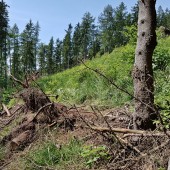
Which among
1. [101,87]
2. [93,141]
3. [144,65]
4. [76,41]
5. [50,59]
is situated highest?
[76,41]

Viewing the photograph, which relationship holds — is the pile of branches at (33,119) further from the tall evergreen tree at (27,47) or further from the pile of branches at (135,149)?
the tall evergreen tree at (27,47)

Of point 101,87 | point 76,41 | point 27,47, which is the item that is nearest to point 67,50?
point 76,41

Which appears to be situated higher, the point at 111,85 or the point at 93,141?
the point at 111,85

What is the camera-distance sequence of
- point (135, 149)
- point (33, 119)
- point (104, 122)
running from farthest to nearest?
1. point (33, 119)
2. point (104, 122)
3. point (135, 149)

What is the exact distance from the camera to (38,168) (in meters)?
4.43

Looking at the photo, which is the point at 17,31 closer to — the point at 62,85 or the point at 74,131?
the point at 62,85

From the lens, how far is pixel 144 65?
14.4 feet

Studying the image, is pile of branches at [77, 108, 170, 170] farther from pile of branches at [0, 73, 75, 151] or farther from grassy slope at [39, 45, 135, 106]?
grassy slope at [39, 45, 135, 106]

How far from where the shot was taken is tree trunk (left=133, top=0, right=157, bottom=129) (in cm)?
434

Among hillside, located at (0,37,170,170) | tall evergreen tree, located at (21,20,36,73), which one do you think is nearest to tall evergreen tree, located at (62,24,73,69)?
tall evergreen tree, located at (21,20,36,73)

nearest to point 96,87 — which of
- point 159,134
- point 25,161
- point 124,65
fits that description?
point 124,65

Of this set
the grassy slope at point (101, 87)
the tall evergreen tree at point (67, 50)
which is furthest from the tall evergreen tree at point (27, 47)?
the grassy slope at point (101, 87)

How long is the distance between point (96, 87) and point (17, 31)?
260ft

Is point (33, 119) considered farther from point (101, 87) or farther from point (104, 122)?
point (101, 87)
